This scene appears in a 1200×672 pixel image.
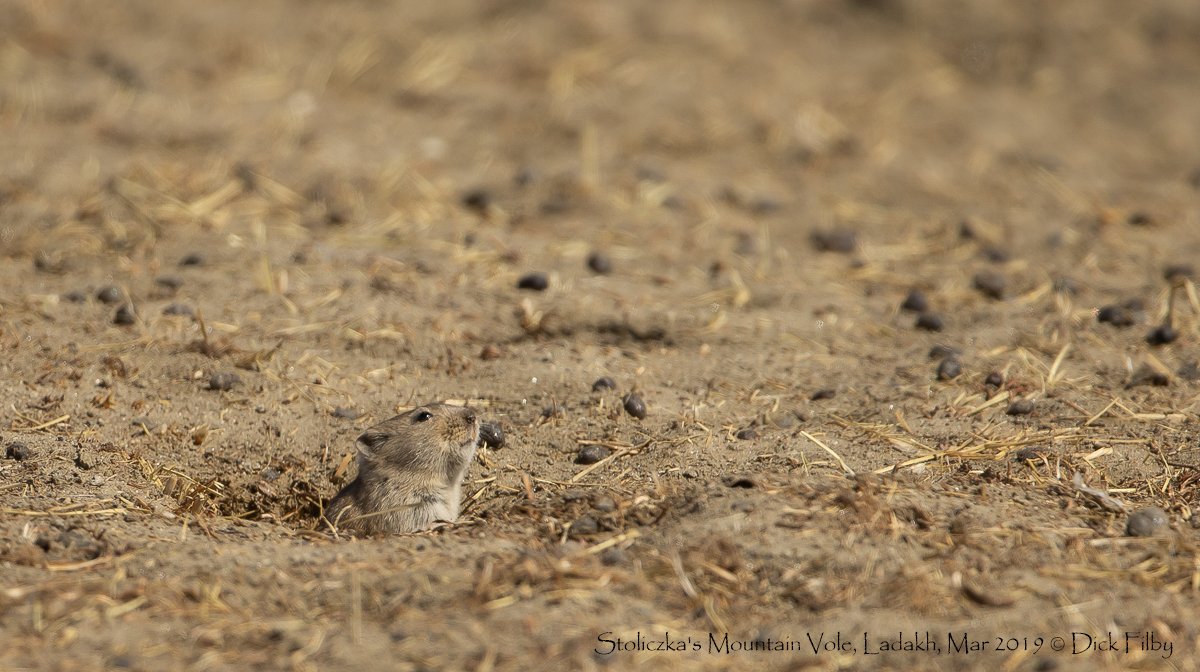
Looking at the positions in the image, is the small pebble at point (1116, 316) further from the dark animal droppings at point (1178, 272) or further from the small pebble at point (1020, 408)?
the small pebble at point (1020, 408)

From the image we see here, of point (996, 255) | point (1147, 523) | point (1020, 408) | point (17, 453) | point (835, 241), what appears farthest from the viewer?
point (835, 241)

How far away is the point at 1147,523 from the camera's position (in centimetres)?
465

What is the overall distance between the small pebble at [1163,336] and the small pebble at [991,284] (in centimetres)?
93

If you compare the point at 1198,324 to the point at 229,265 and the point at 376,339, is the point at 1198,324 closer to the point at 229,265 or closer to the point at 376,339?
the point at 376,339

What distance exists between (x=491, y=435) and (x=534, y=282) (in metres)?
1.47

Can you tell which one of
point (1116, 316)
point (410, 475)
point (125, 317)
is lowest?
point (410, 475)

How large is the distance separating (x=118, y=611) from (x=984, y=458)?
3371 mm

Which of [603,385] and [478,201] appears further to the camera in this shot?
[478,201]

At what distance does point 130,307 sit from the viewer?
6375 millimetres

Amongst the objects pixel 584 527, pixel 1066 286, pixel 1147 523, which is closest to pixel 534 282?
pixel 584 527

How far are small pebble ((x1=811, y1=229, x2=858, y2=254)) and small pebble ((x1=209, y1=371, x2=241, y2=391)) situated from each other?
12.2 ft

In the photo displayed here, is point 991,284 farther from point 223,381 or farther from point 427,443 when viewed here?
point 223,381

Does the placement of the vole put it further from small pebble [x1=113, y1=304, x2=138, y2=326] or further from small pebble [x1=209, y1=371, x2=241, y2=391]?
small pebble [x1=113, y1=304, x2=138, y2=326]

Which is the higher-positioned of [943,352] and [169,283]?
[169,283]
